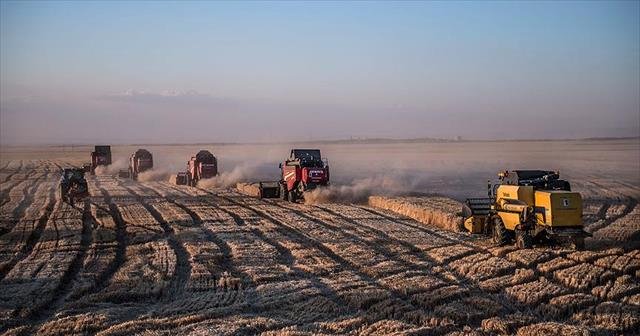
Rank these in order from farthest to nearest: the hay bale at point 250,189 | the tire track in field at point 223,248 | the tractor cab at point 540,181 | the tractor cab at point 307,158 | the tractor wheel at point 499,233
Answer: the hay bale at point 250,189, the tractor cab at point 307,158, the tractor wheel at point 499,233, the tractor cab at point 540,181, the tire track in field at point 223,248

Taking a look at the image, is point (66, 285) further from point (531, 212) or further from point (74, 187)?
point (74, 187)

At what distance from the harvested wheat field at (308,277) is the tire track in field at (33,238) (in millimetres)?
80

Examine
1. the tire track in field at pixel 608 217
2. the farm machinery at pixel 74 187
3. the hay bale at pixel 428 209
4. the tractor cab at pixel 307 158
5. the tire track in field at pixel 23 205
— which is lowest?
the tire track in field at pixel 608 217

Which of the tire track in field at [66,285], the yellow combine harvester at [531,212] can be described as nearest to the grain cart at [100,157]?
the tire track in field at [66,285]

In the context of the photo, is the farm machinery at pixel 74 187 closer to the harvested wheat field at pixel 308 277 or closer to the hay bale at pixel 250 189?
the harvested wheat field at pixel 308 277

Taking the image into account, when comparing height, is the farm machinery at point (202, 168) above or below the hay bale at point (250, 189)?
above

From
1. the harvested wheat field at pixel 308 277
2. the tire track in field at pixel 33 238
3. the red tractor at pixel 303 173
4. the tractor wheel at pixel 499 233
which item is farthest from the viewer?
the red tractor at pixel 303 173

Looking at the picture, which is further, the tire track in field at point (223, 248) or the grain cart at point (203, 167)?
the grain cart at point (203, 167)

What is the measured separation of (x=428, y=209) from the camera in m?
27.2

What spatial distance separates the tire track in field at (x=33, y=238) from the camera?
17.7 m

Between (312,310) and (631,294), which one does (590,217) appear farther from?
(312,310)

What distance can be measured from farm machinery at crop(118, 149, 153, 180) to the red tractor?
2902cm

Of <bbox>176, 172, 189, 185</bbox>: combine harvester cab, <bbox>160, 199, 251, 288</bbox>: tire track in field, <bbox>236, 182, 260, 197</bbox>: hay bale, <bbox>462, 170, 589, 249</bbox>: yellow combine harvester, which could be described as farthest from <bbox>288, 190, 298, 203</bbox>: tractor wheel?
<bbox>176, 172, 189, 185</bbox>: combine harvester cab

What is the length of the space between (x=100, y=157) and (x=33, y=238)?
156 feet
